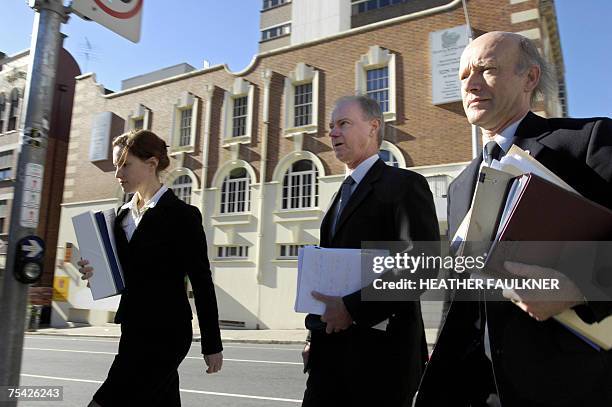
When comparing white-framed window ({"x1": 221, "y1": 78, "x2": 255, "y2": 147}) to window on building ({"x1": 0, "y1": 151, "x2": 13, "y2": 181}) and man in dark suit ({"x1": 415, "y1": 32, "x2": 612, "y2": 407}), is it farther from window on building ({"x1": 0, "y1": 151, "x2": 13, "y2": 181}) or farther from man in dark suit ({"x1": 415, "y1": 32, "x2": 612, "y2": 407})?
man in dark suit ({"x1": 415, "y1": 32, "x2": 612, "y2": 407})

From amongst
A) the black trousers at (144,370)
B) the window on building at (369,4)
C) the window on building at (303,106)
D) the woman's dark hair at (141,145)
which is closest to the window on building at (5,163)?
the window on building at (303,106)

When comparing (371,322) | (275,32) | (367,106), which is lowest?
(371,322)

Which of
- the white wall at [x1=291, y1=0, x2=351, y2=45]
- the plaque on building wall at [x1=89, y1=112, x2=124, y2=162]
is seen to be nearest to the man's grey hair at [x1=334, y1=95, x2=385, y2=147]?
the plaque on building wall at [x1=89, y1=112, x2=124, y2=162]

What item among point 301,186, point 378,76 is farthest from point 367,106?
point 378,76

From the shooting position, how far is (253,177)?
2011 centimetres

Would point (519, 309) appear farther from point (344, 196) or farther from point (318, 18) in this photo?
point (318, 18)

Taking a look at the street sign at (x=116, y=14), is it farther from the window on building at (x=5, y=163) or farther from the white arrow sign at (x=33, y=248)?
the window on building at (x=5, y=163)

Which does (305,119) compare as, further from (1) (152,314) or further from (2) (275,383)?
(1) (152,314)

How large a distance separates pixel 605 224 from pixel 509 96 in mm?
711

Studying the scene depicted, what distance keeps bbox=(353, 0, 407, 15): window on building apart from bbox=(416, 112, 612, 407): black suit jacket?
39493 mm

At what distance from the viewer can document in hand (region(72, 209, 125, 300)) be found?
2.60m

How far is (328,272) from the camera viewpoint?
2057 millimetres

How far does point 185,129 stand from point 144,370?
21651 millimetres

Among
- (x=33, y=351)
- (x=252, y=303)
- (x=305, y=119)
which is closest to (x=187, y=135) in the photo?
(x=305, y=119)
